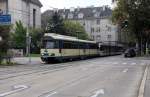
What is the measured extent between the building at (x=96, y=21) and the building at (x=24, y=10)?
32760 millimetres

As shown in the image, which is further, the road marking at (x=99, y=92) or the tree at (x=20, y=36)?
the tree at (x=20, y=36)

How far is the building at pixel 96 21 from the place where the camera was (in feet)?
499

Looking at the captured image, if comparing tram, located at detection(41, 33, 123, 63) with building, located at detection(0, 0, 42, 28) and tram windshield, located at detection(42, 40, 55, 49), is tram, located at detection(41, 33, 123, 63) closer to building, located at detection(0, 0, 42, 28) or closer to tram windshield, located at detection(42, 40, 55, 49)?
tram windshield, located at detection(42, 40, 55, 49)

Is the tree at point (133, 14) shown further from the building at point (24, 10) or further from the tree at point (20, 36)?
the building at point (24, 10)

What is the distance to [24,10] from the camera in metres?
113

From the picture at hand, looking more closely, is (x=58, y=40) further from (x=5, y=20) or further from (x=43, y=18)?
(x=43, y=18)

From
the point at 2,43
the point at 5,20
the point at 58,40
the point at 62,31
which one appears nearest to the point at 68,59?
the point at 58,40

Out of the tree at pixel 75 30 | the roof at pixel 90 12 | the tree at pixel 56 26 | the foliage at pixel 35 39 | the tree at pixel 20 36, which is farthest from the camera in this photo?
the roof at pixel 90 12

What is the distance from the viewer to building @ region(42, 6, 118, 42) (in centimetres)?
15200

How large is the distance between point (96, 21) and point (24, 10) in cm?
4526

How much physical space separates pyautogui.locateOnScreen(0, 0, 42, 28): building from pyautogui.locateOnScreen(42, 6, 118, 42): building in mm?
32760

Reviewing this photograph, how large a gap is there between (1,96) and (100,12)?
13921 cm

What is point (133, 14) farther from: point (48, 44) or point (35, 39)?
point (35, 39)

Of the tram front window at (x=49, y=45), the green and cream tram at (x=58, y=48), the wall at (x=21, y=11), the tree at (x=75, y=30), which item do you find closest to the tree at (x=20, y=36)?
the wall at (x=21, y=11)
